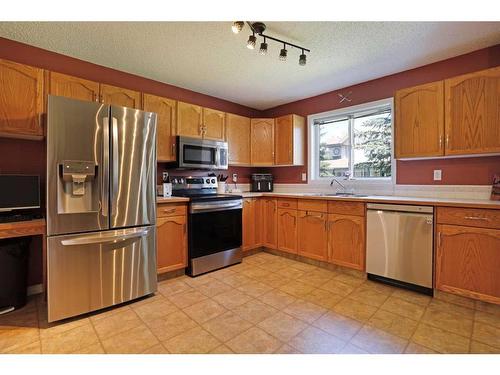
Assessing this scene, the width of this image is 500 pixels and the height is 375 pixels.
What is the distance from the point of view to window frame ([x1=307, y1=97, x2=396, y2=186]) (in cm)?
311

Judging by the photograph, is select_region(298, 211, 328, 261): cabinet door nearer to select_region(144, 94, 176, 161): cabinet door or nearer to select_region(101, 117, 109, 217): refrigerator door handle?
select_region(144, 94, 176, 161): cabinet door

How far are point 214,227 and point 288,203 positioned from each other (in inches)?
42.8

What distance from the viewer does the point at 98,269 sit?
2.10 meters

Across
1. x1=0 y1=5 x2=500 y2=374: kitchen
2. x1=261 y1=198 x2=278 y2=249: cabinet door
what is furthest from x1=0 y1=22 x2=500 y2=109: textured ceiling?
x1=261 y1=198 x2=278 y2=249: cabinet door

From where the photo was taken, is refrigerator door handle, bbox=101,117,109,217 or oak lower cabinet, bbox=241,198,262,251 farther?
oak lower cabinet, bbox=241,198,262,251

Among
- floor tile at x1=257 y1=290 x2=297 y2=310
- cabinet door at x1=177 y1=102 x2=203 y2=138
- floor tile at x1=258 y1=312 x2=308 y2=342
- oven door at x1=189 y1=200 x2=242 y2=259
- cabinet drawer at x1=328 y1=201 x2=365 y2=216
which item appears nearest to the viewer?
floor tile at x1=258 y1=312 x2=308 y2=342

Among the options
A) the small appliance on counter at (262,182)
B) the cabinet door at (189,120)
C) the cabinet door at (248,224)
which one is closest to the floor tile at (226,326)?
the cabinet door at (248,224)

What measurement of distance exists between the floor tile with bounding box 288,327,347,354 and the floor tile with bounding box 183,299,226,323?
682 millimetres

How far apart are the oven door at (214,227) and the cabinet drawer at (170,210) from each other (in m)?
0.10

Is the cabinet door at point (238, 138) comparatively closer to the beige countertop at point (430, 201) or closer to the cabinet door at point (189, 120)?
the cabinet door at point (189, 120)

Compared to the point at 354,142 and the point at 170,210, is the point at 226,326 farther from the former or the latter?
the point at 354,142

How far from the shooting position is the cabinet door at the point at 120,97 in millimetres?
2639
